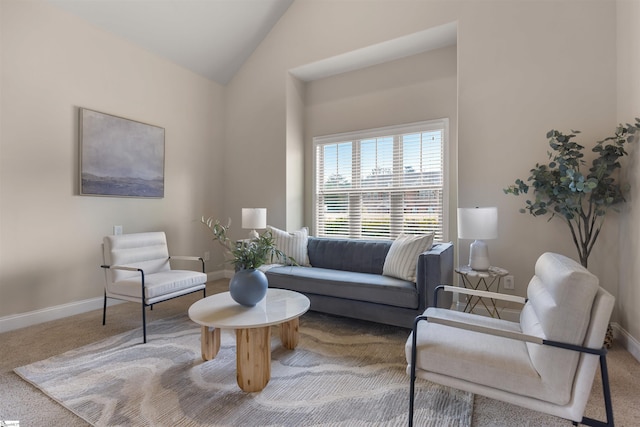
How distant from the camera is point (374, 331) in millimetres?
2826

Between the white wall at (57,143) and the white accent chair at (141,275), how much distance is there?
2.09ft

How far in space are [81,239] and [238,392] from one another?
268cm

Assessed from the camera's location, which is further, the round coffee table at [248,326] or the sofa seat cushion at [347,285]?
the sofa seat cushion at [347,285]

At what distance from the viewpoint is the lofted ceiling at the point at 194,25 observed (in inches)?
132

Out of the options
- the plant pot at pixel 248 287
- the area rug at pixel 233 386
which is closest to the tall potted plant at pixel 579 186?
the area rug at pixel 233 386

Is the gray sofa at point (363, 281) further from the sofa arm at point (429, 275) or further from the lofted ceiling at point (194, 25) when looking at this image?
the lofted ceiling at point (194, 25)

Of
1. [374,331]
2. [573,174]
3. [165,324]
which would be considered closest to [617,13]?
[573,174]

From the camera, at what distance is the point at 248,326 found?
1.82m

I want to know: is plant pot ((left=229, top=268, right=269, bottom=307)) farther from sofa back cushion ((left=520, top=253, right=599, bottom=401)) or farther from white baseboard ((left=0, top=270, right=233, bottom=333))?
white baseboard ((left=0, top=270, right=233, bottom=333))

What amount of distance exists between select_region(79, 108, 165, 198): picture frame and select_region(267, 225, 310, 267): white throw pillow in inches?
69.2

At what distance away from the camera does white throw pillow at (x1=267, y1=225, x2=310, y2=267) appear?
3.70m

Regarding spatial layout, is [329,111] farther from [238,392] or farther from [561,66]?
[238,392]

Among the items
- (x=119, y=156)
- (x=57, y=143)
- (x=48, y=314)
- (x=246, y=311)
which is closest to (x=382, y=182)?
(x=246, y=311)

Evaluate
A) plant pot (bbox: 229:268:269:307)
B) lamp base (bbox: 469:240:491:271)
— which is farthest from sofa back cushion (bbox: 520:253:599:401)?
plant pot (bbox: 229:268:269:307)
